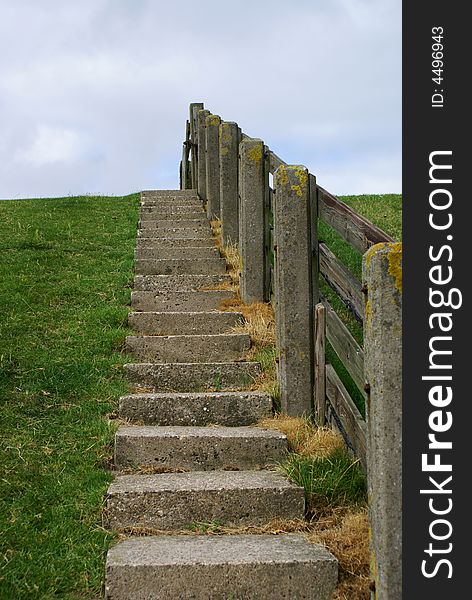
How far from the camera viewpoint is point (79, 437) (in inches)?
236

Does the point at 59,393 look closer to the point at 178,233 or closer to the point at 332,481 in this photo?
the point at 332,481

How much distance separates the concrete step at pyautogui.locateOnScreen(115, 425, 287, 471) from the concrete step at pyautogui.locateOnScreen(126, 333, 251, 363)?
189cm

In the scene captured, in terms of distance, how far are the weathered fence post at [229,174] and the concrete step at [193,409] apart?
4136 mm

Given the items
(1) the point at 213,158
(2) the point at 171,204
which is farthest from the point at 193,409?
(2) the point at 171,204

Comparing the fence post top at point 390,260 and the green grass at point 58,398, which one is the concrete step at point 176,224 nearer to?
the green grass at point 58,398

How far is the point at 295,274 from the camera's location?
6.10m

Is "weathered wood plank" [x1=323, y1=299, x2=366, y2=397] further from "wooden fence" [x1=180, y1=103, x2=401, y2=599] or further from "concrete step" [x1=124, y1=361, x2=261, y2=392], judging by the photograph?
"concrete step" [x1=124, y1=361, x2=261, y2=392]

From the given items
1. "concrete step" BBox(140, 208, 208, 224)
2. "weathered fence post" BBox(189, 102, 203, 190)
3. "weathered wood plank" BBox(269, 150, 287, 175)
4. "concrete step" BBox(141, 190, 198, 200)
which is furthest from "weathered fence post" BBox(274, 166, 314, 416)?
"weathered fence post" BBox(189, 102, 203, 190)

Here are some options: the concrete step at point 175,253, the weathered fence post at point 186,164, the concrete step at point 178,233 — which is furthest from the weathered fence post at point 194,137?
the concrete step at point 175,253

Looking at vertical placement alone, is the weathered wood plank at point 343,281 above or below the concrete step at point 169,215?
below

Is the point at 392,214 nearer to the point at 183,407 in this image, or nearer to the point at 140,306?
the point at 140,306

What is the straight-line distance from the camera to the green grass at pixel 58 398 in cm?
461

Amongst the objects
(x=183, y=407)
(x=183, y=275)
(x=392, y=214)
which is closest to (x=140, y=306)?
(x=183, y=275)

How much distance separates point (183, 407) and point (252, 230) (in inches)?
97.2
